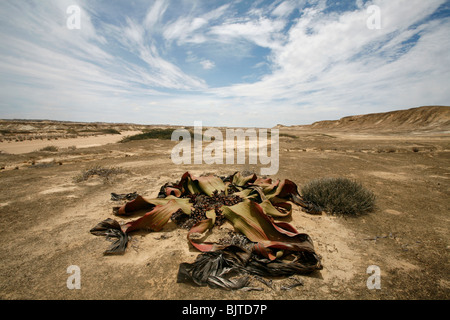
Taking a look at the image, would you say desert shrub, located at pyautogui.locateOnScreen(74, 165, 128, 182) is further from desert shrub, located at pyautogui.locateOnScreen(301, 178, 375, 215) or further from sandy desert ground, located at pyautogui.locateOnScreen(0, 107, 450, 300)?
desert shrub, located at pyautogui.locateOnScreen(301, 178, 375, 215)

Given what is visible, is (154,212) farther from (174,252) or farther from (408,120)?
(408,120)

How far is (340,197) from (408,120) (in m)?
54.9

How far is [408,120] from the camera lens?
4159 centimetres

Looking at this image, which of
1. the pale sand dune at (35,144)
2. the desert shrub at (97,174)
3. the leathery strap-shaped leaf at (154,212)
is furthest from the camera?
the pale sand dune at (35,144)

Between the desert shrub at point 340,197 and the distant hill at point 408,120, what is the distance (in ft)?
128

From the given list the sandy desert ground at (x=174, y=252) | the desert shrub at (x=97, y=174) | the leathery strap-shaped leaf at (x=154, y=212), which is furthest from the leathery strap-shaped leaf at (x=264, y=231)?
the desert shrub at (x=97, y=174)

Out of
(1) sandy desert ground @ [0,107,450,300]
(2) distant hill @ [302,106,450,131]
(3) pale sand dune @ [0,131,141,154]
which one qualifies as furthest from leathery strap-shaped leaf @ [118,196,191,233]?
(2) distant hill @ [302,106,450,131]

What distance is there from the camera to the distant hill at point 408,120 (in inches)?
1339

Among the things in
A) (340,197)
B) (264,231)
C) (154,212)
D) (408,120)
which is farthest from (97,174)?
(408,120)

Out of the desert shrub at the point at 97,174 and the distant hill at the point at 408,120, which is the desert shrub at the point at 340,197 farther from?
the distant hill at the point at 408,120

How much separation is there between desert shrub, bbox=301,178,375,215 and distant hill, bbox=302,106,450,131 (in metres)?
38.9

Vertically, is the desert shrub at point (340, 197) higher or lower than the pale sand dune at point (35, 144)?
lower

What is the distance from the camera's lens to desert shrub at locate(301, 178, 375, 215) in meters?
3.70
